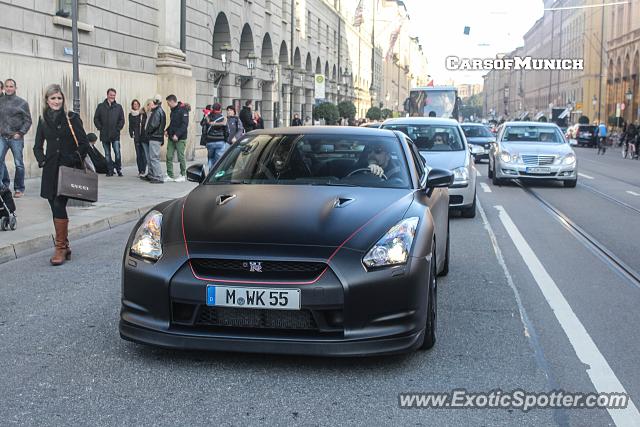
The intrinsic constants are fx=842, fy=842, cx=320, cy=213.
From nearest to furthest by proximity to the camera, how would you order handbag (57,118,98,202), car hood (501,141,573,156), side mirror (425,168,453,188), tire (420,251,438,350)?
tire (420,251,438,350), side mirror (425,168,453,188), handbag (57,118,98,202), car hood (501,141,573,156)

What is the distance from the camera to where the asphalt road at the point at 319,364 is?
160 inches

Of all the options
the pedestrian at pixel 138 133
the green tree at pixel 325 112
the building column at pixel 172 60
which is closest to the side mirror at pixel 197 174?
the pedestrian at pixel 138 133

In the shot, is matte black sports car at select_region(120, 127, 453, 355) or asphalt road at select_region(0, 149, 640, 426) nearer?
asphalt road at select_region(0, 149, 640, 426)

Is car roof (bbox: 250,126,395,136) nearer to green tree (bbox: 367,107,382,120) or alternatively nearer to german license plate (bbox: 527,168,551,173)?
german license plate (bbox: 527,168,551,173)

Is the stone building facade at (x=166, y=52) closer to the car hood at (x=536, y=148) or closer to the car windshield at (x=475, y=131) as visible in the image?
the car windshield at (x=475, y=131)

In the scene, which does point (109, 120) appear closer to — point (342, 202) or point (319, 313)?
point (342, 202)

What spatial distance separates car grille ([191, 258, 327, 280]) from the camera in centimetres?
457

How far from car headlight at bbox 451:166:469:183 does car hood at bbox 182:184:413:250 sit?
708 centimetres

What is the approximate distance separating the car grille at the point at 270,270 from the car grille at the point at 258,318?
0.60 feet

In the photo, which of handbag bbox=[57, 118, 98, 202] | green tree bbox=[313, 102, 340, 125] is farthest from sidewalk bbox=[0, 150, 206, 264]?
green tree bbox=[313, 102, 340, 125]

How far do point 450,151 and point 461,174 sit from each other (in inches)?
32.2

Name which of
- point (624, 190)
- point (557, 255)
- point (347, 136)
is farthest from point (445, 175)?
point (624, 190)

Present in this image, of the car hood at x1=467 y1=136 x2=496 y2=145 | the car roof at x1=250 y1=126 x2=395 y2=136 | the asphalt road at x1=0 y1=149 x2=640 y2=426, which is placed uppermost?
the car roof at x1=250 y1=126 x2=395 y2=136

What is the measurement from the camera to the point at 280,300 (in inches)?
177
